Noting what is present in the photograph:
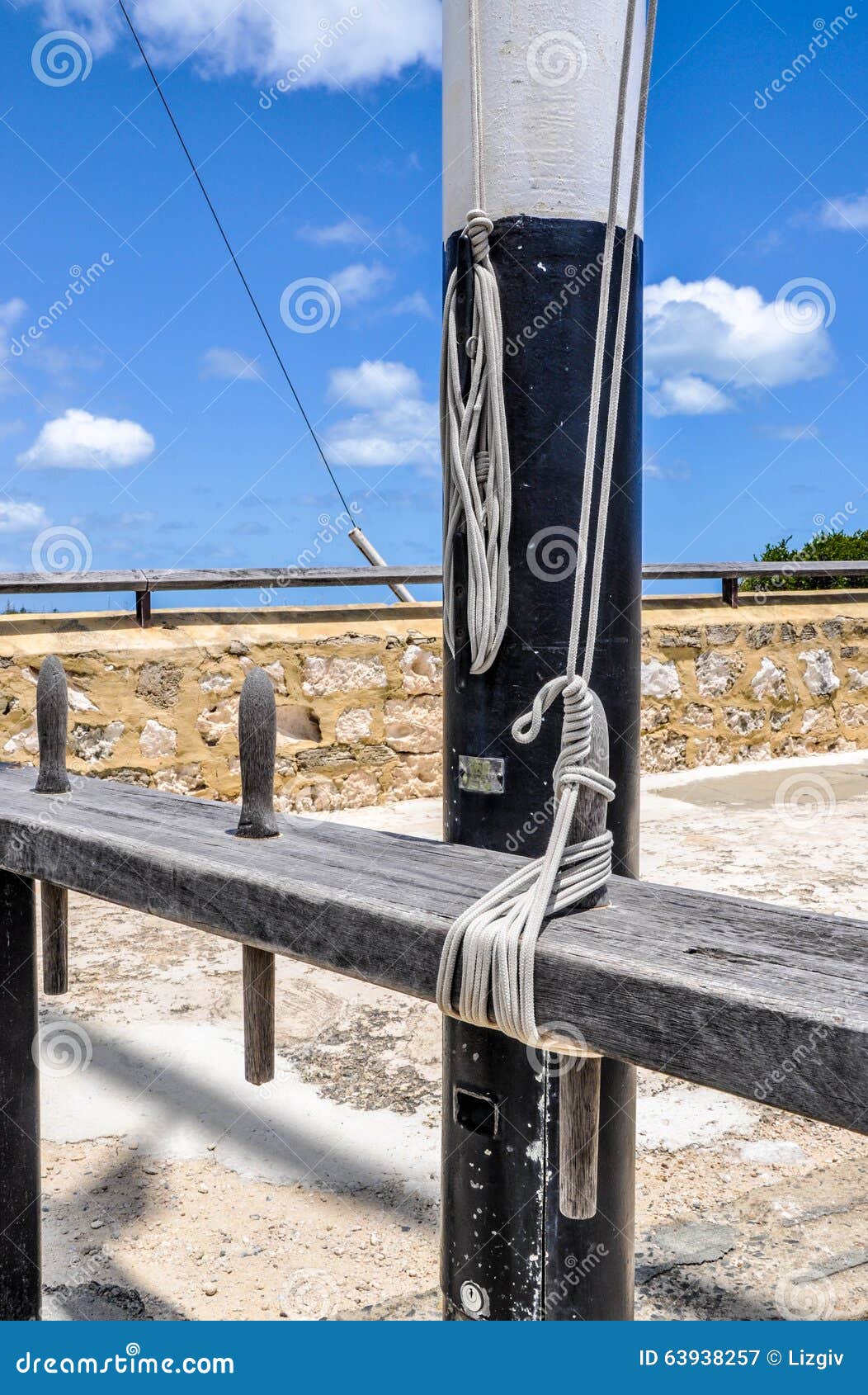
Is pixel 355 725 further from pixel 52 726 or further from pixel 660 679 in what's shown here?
pixel 52 726

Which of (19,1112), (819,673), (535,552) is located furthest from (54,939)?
(819,673)

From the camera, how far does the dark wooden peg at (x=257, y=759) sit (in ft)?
5.36

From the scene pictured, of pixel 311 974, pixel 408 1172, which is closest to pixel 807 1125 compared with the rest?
pixel 408 1172

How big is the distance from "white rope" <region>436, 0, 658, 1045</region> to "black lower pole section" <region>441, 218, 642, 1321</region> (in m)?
0.17

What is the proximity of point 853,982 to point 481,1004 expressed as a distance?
1.21ft

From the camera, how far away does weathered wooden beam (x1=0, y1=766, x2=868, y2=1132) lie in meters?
0.96

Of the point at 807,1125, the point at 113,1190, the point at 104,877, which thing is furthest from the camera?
the point at 807,1125

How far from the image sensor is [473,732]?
157cm

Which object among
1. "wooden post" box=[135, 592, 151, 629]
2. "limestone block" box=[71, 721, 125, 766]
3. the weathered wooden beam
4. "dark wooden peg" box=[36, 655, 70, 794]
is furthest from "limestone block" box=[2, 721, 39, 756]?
the weathered wooden beam

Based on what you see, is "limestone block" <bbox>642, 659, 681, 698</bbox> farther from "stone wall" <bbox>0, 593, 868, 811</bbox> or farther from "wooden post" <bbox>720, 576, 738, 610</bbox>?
"wooden post" <bbox>720, 576, 738, 610</bbox>

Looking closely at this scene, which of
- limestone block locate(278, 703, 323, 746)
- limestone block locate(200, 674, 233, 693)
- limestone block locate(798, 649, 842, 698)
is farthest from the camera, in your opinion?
limestone block locate(798, 649, 842, 698)

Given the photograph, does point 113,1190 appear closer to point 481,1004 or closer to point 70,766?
point 481,1004

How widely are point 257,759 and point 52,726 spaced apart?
0.58m

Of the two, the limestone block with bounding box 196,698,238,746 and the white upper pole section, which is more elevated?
the white upper pole section
